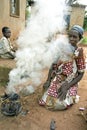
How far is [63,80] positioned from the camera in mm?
4543

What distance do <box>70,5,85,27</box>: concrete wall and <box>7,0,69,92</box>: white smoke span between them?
43.5ft

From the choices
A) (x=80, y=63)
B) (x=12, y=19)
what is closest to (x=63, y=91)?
(x=80, y=63)

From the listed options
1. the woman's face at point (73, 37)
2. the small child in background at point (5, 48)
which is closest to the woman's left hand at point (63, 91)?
the woman's face at point (73, 37)

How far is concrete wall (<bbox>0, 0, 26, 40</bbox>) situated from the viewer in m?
8.69

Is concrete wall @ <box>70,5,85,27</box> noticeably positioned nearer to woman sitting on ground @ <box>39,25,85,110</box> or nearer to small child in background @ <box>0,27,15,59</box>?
small child in background @ <box>0,27,15,59</box>

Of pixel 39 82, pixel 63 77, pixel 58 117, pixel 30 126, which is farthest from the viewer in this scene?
pixel 39 82

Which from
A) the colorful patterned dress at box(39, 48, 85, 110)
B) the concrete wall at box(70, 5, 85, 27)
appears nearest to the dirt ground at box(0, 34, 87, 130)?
the colorful patterned dress at box(39, 48, 85, 110)

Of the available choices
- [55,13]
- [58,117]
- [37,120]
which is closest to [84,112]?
[58,117]

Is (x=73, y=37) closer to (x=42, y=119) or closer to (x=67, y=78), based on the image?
(x=67, y=78)

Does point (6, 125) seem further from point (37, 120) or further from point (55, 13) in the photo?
point (55, 13)

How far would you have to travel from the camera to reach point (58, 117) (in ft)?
13.8

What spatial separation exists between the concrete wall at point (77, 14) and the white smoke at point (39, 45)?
13.3m

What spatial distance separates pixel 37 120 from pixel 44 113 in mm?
284

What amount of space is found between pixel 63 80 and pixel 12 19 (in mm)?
6137
